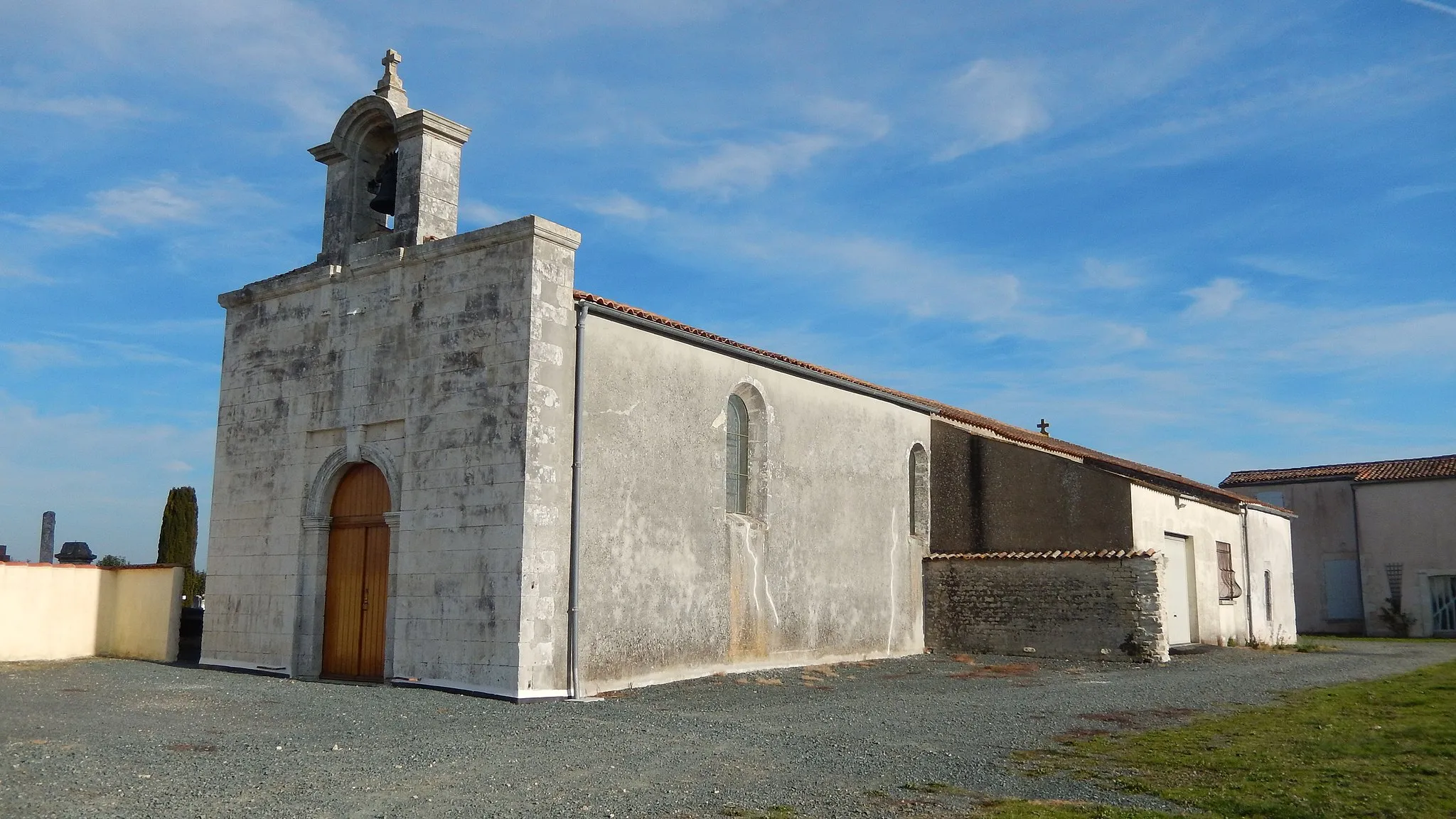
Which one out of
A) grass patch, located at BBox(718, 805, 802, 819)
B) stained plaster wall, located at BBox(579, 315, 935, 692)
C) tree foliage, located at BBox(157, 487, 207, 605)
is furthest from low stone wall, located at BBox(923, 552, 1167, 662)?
tree foliage, located at BBox(157, 487, 207, 605)

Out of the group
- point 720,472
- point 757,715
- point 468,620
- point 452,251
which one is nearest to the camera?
point 757,715

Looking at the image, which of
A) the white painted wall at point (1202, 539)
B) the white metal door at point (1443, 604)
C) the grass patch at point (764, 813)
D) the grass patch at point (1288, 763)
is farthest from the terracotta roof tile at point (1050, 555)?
the white metal door at point (1443, 604)

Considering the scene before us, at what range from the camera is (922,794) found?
23.0 ft

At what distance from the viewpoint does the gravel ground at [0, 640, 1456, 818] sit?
22.0 feet

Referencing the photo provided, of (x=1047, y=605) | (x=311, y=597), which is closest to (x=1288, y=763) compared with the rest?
(x=1047, y=605)

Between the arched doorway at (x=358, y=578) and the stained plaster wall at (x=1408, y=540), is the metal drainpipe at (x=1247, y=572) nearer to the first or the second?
the stained plaster wall at (x=1408, y=540)

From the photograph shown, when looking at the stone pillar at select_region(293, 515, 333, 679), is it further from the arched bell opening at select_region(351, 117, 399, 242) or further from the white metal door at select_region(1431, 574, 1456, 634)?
the white metal door at select_region(1431, 574, 1456, 634)

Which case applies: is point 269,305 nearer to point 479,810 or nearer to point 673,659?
point 673,659

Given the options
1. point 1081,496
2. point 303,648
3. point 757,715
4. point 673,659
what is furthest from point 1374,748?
point 303,648

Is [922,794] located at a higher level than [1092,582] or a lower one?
lower

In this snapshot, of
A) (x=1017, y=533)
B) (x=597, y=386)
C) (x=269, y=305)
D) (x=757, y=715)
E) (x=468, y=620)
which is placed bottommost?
(x=757, y=715)

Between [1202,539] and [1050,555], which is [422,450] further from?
[1202,539]

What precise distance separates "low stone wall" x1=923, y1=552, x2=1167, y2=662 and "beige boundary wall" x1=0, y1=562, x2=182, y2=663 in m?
12.2

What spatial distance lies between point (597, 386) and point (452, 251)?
238cm
